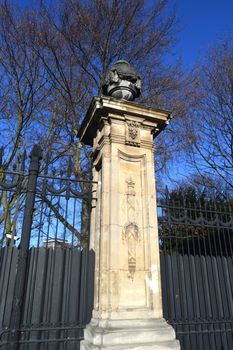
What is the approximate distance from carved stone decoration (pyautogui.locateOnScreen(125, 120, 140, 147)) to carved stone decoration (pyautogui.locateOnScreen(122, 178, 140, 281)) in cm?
61

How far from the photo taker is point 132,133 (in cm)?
388

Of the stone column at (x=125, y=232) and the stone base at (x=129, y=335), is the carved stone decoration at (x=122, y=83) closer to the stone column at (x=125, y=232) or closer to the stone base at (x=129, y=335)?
the stone column at (x=125, y=232)

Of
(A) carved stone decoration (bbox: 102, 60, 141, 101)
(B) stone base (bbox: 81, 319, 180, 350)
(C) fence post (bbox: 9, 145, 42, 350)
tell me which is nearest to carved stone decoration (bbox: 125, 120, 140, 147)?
(A) carved stone decoration (bbox: 102, 60, 141, 101)

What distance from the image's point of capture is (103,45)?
29.7ft

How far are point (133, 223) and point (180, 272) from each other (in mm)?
1220

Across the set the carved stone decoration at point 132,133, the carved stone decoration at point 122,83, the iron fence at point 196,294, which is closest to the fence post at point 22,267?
the carved stone decoration at point 132,133

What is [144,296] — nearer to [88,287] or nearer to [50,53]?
[88,287]

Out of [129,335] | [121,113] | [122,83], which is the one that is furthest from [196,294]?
[122,83]

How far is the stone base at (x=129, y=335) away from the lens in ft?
8.84

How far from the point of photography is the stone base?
8.84 ft

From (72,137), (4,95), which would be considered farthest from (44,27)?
(72,137)

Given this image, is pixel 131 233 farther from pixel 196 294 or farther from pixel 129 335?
pixel 196 294

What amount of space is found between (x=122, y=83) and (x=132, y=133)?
3.10 ft

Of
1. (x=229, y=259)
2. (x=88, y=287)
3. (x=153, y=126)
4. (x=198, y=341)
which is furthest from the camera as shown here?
(x=229, y=259)
